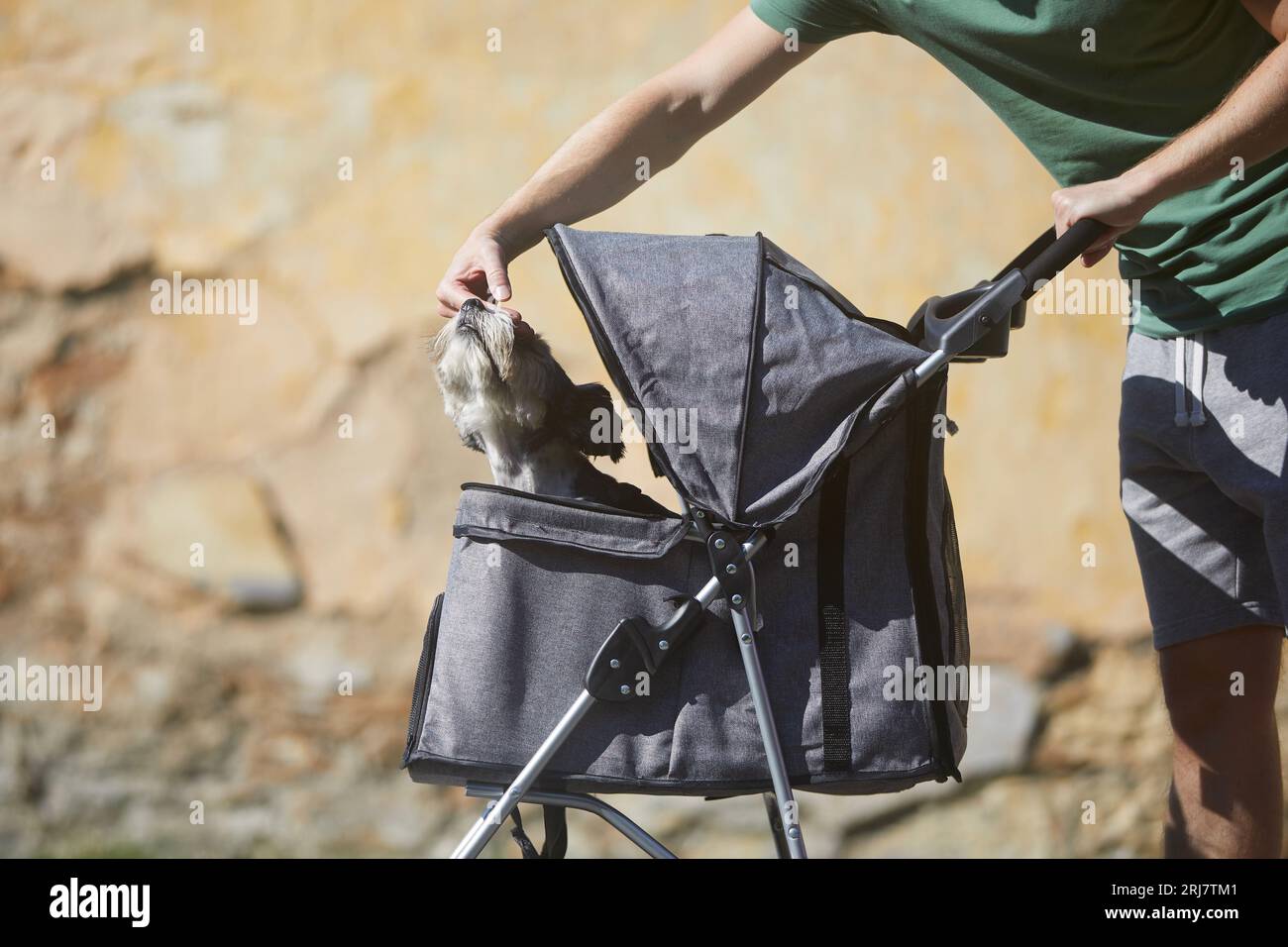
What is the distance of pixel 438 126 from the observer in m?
4.22

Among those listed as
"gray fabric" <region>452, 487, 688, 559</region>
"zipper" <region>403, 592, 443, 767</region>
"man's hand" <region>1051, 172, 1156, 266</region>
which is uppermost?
"man's hand" <region>1051, 172, 1156, 266</region>

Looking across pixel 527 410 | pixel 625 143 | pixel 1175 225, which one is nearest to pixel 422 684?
pixel 527 410

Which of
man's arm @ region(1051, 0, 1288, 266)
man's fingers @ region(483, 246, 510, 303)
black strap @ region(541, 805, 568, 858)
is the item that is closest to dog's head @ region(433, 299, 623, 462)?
man's fingers @ region(483, 246, 510, 303)

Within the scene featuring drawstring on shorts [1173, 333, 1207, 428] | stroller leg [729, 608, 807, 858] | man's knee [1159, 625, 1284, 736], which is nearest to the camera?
stroller leg [729, 608, 807, 858]

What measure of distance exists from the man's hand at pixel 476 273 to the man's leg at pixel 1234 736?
156 cm

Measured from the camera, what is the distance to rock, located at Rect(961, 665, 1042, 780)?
13.2ft

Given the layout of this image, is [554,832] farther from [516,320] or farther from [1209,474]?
[1209,474]

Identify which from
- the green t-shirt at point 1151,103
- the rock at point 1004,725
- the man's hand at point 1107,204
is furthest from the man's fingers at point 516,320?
the rock at point 1004,725

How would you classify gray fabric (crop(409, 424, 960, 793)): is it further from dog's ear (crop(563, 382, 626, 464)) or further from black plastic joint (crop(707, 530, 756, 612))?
dog's ear (crop(563, 382, 626, 464))

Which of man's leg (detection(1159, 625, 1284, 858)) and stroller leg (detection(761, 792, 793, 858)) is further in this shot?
man's leg (detection(1159, 625, 1284, 858))

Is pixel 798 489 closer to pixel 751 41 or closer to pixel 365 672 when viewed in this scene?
pixel 751 41

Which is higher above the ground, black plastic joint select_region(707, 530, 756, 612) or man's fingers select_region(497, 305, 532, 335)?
man's fingers select_region(497, 305, 532, 335)

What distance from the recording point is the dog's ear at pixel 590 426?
2.67 meters

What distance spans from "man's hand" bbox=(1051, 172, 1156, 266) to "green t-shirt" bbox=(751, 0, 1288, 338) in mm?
222
